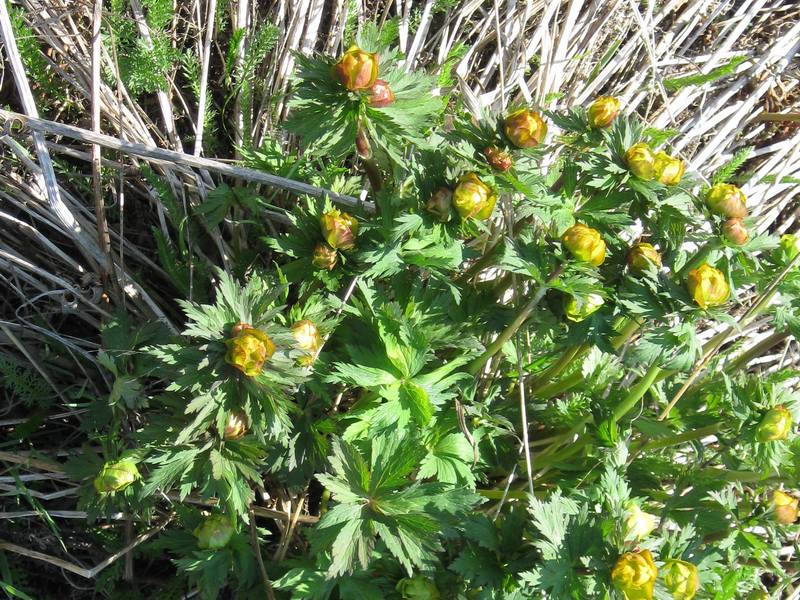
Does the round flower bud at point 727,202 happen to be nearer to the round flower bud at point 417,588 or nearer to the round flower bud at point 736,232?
the round flower bud at point 736,232

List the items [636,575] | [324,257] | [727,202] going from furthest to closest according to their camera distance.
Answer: [324,257], [727,202], [636,575]

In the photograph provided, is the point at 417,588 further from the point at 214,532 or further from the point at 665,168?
the point at 665,168

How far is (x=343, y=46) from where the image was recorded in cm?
238

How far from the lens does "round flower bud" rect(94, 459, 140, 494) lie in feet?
5.71

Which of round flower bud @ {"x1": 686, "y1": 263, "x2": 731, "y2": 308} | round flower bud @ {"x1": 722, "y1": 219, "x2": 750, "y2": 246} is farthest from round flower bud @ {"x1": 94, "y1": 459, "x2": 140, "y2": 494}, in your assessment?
round flower bud @ {"x1": 722, "y1": 219, "x2": 750, "y2": 246}

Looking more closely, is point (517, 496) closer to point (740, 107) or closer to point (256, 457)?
point (256, 457)

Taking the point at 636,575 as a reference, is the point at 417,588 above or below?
below

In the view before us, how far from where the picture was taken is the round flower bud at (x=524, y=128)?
1584mm

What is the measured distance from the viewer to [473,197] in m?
1.59

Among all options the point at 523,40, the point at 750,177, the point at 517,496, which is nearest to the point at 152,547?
the point at 517,496

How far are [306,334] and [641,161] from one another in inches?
33.2

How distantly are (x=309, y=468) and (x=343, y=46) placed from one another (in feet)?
4.38

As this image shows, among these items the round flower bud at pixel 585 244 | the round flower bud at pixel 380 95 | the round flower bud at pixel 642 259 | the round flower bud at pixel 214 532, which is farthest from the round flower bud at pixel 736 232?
the round flower bud at pixel 214 532

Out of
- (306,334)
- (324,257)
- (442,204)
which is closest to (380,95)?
(442,204)
